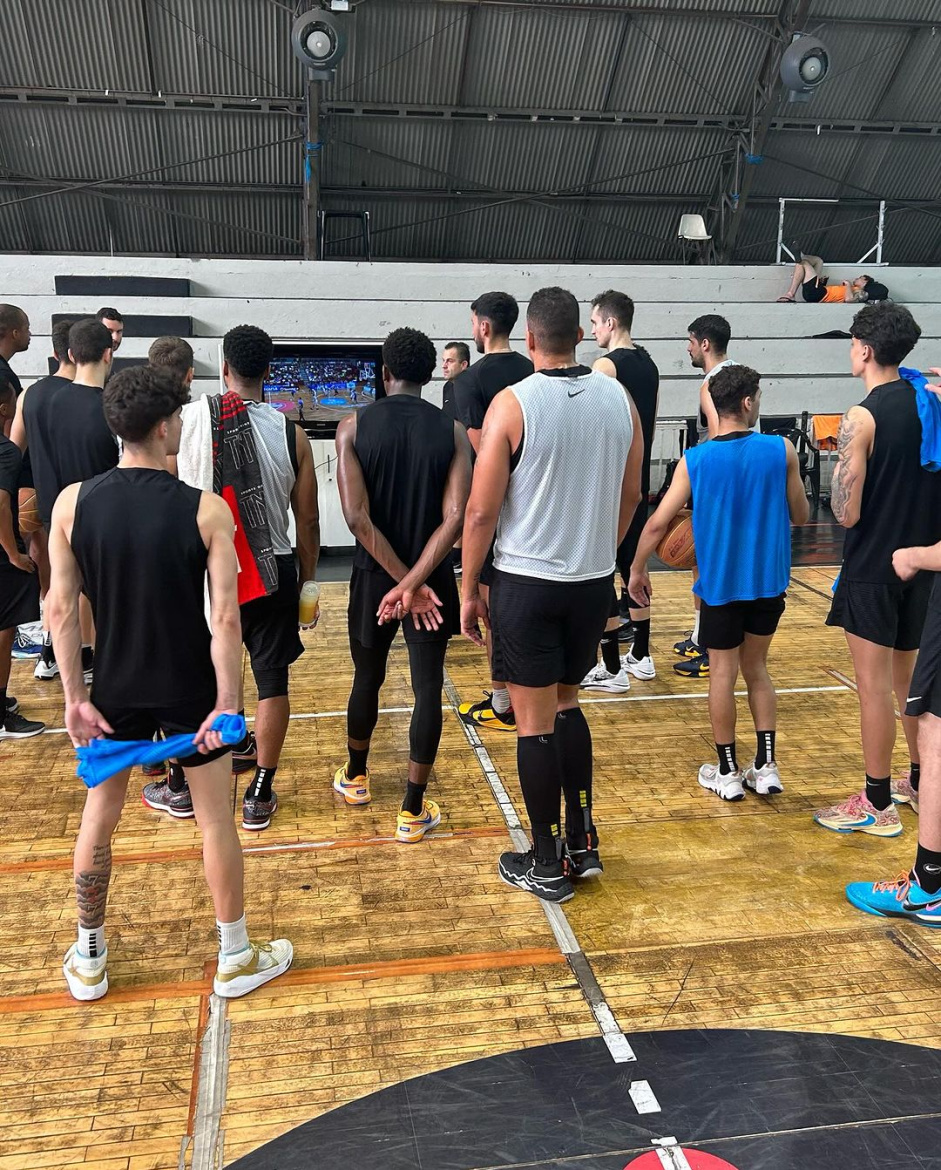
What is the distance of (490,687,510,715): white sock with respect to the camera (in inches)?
178

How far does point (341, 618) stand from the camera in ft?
20.5

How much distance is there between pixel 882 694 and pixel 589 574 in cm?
136

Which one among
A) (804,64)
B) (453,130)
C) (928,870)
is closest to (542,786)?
(928,870)

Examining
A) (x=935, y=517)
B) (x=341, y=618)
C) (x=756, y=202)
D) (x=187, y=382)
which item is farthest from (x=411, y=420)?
(x=756, y=202)

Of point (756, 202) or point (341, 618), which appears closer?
point (341, 618)

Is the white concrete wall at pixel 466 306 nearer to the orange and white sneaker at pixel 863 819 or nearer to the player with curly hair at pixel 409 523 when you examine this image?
the player with curly hair at pixel 409 523

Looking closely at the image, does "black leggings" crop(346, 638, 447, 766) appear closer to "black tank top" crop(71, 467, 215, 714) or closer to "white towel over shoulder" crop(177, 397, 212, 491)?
"white towel over shoulder" crop(177, 397, 212, 491)

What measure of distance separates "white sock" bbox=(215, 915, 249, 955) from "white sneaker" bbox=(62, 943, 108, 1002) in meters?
0.33

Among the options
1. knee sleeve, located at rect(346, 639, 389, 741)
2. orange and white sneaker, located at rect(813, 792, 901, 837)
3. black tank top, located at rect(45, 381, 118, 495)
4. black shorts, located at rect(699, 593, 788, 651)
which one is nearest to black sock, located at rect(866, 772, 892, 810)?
orange and white sneaker, located at rect(813, 792, 901, 837)

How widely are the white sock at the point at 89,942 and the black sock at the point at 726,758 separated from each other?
2.38 meters

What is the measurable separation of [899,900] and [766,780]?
2.78ft

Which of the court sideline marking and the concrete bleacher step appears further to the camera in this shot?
the concrete bleacher step

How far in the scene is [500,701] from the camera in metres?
4.52

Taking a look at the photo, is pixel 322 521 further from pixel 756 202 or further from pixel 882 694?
pixel 756 202
